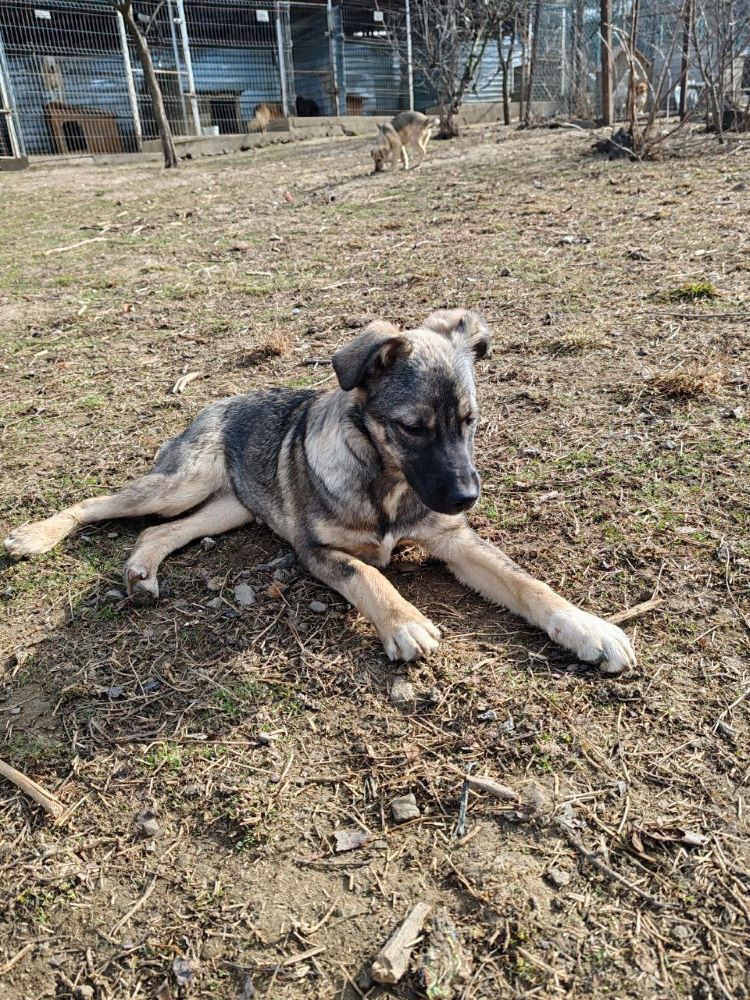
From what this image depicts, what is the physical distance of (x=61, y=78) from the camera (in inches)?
766

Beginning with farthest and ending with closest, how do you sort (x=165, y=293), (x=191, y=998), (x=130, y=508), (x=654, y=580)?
(x=165, y=293) → (x=130, y=508) → (x=654, y=580) → (x=191, y=998)

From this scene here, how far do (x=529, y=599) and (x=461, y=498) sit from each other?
544 millimetres

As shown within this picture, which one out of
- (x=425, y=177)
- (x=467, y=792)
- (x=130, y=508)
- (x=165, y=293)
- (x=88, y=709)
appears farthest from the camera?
(x=425, y=177)

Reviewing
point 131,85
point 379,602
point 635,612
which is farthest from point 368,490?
point 131,85

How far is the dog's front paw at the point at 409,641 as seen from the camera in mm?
3086

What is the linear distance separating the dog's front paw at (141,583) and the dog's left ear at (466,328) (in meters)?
1.94

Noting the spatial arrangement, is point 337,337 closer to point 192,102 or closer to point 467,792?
point 467,792

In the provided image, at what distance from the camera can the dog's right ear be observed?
3.34 meters

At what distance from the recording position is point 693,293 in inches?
254

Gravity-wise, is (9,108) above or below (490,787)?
above

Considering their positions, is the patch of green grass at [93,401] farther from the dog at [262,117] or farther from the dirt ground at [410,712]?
the dog at [262,117]

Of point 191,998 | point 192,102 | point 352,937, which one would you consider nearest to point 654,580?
point 352,937

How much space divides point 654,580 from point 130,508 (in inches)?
114

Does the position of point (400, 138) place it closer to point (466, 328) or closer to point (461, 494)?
point (466, 328)
